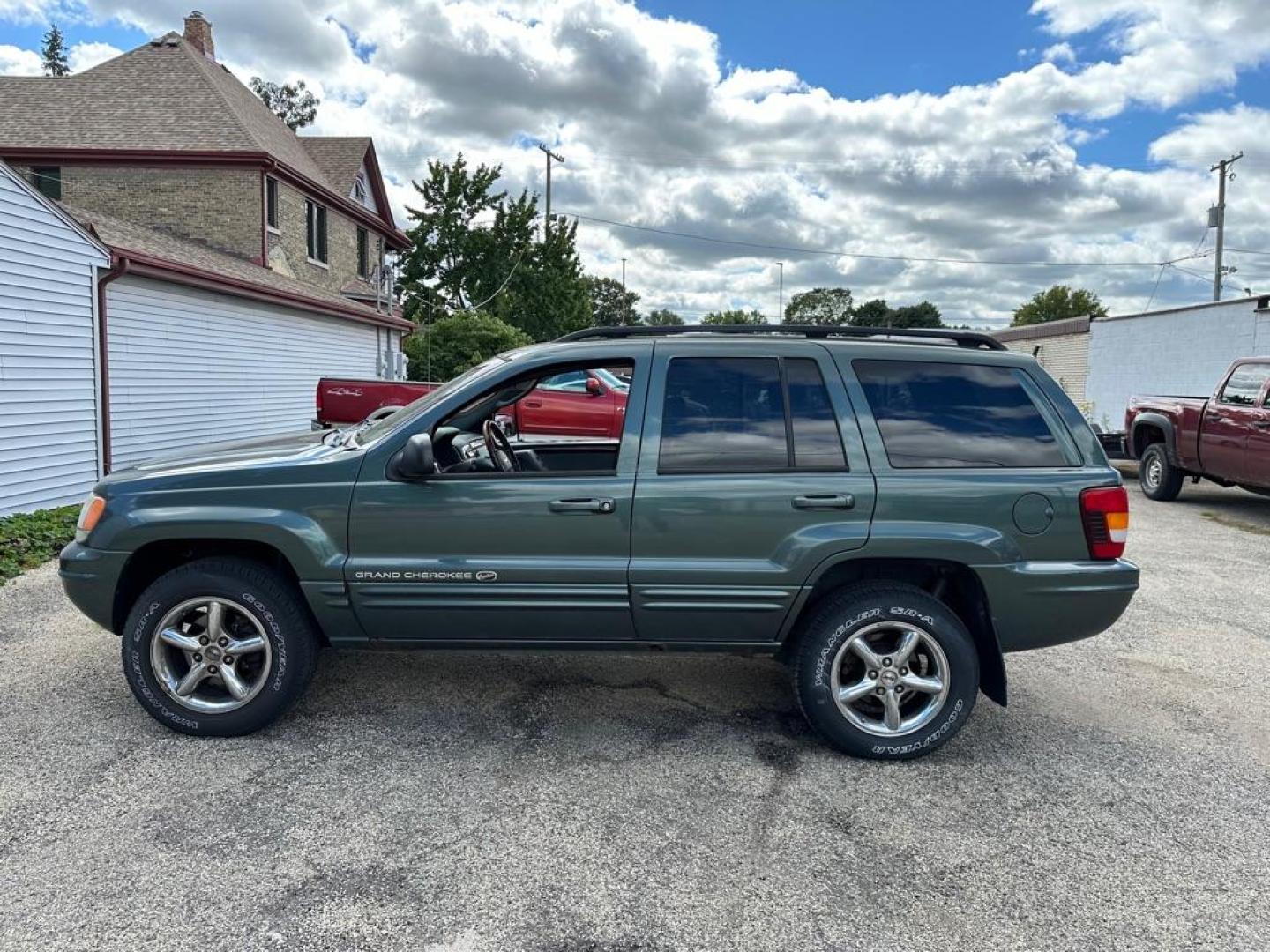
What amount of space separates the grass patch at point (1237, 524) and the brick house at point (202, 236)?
12970mm

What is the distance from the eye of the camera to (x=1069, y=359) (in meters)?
20.8

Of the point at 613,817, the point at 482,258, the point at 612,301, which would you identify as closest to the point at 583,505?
the point at 613,817

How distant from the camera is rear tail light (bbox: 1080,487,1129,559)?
3455 mm

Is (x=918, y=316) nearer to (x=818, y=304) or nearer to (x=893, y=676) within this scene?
(x=818, y=304)

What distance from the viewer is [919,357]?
11.9 ft

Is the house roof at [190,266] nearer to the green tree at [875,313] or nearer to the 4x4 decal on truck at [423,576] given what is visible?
the 4x4 decal on truck at [423,576]

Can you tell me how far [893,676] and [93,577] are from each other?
343 cm

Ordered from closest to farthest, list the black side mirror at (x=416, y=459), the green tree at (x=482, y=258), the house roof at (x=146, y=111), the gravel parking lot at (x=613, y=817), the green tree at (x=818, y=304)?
the gravel parking lot at (x=613, y=817)
the black side mirror at (x=416, y=459)
the house roof at (x=146, y=111)
the green tree at (x=482, y=258)
the green tree at (x=818, y=304)

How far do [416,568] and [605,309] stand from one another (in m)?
77.6

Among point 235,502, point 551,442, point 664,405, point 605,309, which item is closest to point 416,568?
point 235,502

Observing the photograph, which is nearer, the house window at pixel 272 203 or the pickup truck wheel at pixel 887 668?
the pickup truck wheel at pixel 887 668

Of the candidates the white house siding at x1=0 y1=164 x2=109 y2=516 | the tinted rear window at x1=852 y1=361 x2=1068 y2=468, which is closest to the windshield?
the tinted rear window at x1=852 y1=361 x2=1068 y2=468

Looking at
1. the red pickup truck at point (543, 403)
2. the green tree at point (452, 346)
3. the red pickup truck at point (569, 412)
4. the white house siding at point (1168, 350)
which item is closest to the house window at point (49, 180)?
the green tree at point (452, 346)

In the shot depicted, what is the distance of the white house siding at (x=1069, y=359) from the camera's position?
19.9 meters
